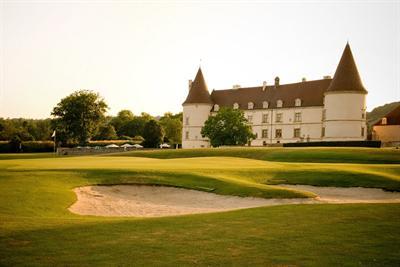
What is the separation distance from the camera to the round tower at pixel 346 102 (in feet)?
239

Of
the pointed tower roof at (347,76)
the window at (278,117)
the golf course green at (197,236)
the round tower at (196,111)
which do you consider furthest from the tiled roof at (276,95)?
the golf course green at (197,236)

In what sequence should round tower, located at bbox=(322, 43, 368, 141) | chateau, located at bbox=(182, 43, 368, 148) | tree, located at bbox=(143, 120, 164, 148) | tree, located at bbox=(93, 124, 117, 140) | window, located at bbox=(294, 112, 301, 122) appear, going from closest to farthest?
round tower, located at bbox=(322, 43, 368, 141)
chateau, located at bbox=(182, 43, 368, 148)
window, located at bbox=(294, 112, 301, 122)
tree, located at bbox=(143, 120, 164, 148)
tree, located at bbox=(93, 124, 117, 140)

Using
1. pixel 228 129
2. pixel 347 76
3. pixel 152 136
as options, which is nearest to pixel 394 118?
pixel 347 76

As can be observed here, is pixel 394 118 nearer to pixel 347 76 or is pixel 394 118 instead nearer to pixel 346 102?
pixel 346 102

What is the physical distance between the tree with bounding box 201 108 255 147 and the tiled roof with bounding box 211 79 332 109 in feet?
53.9

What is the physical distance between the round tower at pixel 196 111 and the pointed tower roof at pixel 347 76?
2902 cm

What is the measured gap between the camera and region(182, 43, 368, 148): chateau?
73.4 meters

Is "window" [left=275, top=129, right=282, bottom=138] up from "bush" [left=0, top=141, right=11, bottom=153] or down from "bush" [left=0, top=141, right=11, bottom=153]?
up

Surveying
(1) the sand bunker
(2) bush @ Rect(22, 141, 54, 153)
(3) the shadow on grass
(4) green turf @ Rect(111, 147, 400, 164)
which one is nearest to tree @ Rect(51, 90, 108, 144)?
(2) bush @ Rect(22, 141, 54, 153)

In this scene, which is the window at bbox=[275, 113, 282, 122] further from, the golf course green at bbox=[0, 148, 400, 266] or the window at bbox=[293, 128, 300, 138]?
the golf course green at bbox=[0, 148, 400, 266]

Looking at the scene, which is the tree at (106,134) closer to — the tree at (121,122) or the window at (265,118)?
the tree at (121,122)

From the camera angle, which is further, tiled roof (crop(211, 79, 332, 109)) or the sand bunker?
tiled roof (crop(211, 79, 332, 109))

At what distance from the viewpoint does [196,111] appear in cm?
9319

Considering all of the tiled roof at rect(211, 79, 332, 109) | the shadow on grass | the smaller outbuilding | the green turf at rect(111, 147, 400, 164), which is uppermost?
the tiled roof at rect(211, 79, 332, 109)
